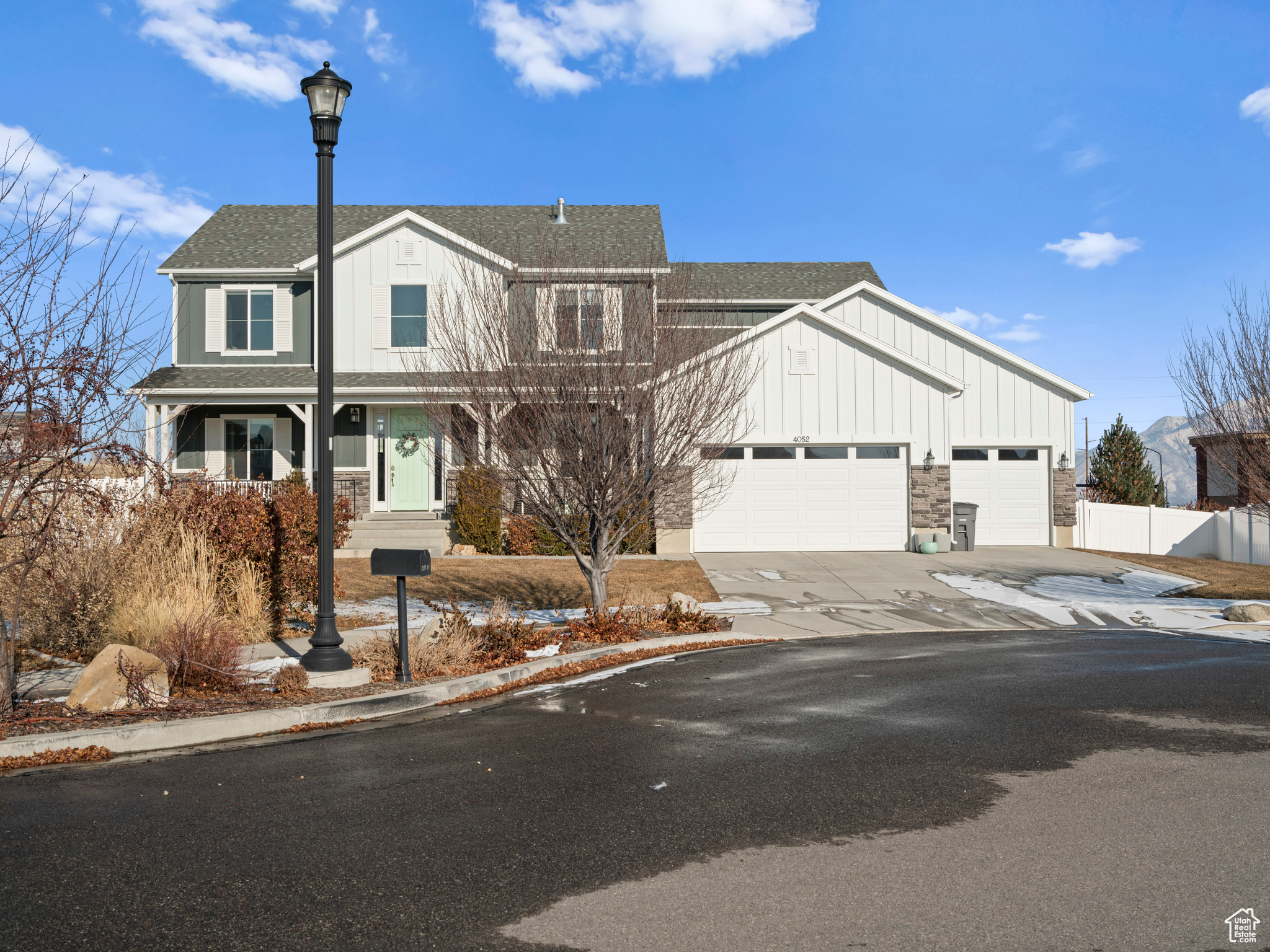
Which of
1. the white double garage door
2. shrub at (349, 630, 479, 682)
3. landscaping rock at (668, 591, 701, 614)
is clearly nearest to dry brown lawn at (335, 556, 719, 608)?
landscaping rock at (668, 591, 701, 614)

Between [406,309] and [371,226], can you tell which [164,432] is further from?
[371,226]

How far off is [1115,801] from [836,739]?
1.96m

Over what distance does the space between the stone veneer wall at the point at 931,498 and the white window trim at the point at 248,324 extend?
1596 cm

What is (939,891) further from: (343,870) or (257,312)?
(257,312)

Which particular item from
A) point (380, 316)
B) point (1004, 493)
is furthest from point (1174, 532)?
point (380, 316)

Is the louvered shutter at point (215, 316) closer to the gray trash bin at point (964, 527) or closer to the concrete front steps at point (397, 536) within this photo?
the concrete front steps at point (397, 536)

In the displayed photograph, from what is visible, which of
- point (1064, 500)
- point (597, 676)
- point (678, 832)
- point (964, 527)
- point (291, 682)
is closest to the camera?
point (678, 832)

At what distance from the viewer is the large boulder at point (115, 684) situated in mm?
7367

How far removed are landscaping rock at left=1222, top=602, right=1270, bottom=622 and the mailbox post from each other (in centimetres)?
1196

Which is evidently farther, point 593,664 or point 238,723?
point 593,664

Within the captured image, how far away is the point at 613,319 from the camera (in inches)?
434

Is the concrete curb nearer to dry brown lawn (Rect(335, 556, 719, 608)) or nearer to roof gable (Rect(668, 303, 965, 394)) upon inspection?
dry brown lawn (Rect(335, 556, 719, 608))

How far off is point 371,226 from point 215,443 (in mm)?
7153

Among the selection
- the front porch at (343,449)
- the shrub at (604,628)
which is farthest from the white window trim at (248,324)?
the shrub at (604,628)
